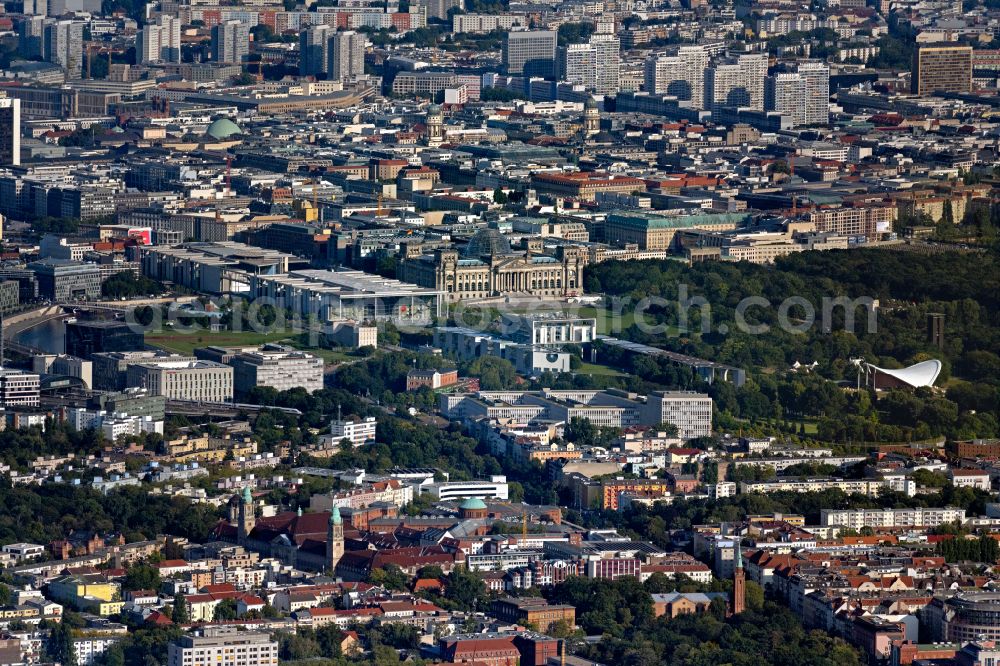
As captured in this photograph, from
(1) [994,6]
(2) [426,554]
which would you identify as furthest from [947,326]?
(1) [994,6]

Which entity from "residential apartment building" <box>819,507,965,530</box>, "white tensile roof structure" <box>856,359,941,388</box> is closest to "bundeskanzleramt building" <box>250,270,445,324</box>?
"white tensile roof structure" <box>856,359,941,388</box>

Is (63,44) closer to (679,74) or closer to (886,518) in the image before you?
(679,74)

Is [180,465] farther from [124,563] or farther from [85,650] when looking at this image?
[85,650]

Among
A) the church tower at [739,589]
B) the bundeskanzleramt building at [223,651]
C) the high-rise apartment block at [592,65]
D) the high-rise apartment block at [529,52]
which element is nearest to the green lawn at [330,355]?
the church tower at [739,589]

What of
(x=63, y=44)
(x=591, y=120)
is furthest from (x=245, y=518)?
(x=63, y=44)

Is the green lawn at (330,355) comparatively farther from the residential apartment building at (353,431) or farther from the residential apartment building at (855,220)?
the residential apartment building at (855,220)

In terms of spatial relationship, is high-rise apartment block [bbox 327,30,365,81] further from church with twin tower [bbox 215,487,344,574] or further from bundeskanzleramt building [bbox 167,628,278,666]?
bundeskanzleramt building [bbox 167,628,278,666]
